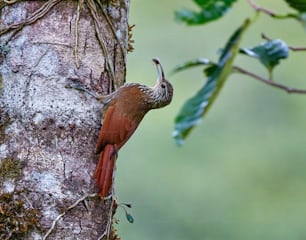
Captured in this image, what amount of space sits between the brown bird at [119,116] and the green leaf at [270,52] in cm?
66

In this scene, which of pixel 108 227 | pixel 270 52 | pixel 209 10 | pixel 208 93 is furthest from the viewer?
pixel 108 227

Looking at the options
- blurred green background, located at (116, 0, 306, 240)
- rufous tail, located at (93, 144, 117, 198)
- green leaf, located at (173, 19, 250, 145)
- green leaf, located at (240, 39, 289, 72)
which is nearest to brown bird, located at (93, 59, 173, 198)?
rufous tail, located at (93, 144, 117, 198)

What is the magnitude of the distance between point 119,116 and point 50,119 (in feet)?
1.03

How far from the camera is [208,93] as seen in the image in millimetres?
1681

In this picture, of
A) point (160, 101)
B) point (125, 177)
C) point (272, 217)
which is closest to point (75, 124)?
point (160, 101)

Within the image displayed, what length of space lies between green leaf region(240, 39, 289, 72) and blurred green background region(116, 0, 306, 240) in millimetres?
3800

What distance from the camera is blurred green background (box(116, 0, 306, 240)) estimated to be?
612 centimetres

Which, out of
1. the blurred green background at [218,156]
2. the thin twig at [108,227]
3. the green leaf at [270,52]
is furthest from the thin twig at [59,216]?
the blurred green background at [218,156]

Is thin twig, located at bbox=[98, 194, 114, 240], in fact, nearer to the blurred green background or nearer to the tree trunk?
the tree trunk

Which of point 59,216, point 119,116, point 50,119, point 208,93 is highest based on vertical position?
point 208,93

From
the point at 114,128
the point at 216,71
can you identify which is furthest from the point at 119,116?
the point at 216,71

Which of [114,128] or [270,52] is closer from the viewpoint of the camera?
[270,52]

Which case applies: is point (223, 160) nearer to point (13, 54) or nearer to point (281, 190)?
point (281, 190)

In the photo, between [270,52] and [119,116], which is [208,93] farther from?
[119,116]
